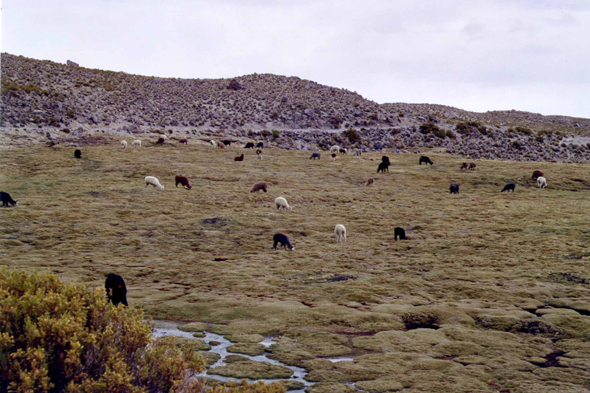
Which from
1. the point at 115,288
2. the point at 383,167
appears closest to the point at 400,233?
the point at 115,288

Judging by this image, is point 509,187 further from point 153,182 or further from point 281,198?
point 153,182

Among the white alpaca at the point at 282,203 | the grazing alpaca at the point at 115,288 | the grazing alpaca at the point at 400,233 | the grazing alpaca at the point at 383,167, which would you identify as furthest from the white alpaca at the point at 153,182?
the grazing alpaca at the point at 115,288

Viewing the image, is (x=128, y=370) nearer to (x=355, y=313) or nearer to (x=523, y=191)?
(x=355, y=313)

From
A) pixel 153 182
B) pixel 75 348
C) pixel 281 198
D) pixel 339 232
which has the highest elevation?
pixel 75 348

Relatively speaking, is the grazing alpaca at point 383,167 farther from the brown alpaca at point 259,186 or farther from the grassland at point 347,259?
the brown alpaca at point 259,186

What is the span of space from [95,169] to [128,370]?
39.5 metres

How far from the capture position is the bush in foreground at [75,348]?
23.0ft

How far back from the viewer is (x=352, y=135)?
7831cm

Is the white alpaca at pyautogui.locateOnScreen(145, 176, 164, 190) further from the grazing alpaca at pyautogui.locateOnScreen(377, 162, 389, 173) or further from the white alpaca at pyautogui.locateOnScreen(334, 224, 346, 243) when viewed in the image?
the grazing alpaca at pyautogui.locateOnScreen(377, 162, 389, 173)

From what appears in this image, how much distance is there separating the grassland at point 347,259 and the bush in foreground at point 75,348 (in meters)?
4.15

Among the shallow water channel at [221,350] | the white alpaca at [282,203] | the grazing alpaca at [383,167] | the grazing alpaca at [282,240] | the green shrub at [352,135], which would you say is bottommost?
the shallow water channel at [221,350]

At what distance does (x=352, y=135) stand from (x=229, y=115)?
18.8 m

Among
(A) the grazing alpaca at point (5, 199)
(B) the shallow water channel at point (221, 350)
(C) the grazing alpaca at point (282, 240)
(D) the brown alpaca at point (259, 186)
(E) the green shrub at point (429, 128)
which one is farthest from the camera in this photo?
(E) the green shrub at point (429, 128)

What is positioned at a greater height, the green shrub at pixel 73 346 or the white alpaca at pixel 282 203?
the green shrub at pixel 73 346
